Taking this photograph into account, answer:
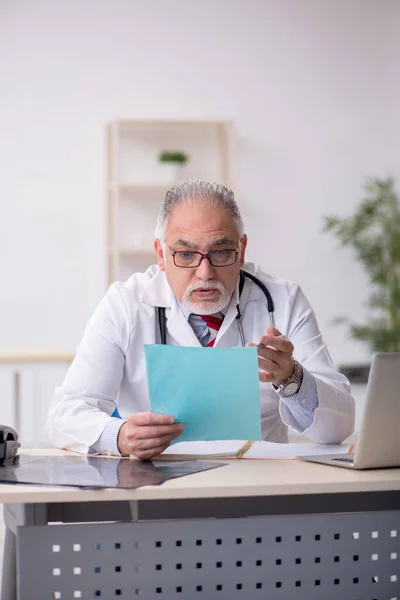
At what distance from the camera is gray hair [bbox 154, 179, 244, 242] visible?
2209mm

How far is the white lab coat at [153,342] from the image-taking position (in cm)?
→ 207

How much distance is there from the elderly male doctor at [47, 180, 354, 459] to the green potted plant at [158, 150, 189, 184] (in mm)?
3868

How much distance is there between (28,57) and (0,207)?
1.14 metres

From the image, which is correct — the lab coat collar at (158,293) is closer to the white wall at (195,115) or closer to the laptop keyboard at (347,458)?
the laptop keyboard at (347,458)

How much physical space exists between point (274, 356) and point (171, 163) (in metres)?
4.54

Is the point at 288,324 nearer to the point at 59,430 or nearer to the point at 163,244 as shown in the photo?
the point at 163,244

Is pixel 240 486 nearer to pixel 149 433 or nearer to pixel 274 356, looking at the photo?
pixel 149 433

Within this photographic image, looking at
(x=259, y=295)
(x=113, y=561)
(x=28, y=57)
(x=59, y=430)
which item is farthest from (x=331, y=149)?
(x=113, y=561)

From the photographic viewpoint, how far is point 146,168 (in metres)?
6.42

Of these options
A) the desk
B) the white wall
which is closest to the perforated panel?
the desk

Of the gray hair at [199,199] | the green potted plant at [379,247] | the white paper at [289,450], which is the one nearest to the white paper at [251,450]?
the white paper at [289,450]

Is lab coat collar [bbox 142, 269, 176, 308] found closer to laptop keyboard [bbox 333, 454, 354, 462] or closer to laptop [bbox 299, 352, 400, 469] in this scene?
laptop keyboard [bbox 333, 454, 354, 462]

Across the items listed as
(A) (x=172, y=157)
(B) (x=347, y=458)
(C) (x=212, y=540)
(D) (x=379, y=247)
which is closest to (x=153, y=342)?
(B) (x=347, y=458)

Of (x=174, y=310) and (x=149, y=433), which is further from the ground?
(x=174, y=310)
